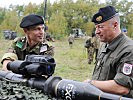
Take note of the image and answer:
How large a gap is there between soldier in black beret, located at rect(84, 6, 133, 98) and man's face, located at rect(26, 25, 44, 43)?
0.49 metres

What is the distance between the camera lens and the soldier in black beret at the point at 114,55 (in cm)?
203

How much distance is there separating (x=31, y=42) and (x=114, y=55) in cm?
88

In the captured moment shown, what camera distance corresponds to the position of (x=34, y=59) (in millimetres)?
1569

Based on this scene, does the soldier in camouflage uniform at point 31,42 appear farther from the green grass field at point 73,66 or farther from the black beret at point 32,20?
the green grass field at point 73,66

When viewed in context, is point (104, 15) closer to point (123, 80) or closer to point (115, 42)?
point (115, 42)

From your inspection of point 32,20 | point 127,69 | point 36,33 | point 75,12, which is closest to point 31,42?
point 36,33

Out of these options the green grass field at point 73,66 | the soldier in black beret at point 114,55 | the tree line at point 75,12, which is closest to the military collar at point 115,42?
the soldier in black beret at point 114,55

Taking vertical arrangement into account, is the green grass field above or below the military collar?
below

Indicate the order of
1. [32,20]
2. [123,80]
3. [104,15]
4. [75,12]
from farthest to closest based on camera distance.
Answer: [75,12]
[32,20]
[104,15]
[123,80]

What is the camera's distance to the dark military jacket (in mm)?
2031

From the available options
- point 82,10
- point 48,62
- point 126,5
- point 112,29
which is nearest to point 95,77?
point 112,29

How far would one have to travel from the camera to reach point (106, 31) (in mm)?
2297

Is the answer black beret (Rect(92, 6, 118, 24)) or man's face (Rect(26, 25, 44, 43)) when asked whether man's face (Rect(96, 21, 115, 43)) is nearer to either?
black beret (Rect(92, 6, 118, 24))

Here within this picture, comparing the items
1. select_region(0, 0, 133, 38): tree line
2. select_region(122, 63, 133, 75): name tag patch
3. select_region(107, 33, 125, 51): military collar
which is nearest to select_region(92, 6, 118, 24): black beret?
select_region(107, 33, 125, 51): military collar
